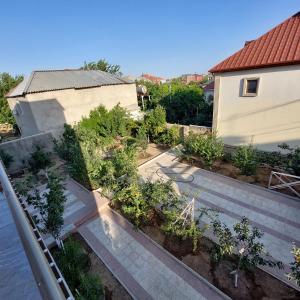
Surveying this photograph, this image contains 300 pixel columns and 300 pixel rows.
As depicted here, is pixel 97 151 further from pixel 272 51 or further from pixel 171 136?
pixel 272 51

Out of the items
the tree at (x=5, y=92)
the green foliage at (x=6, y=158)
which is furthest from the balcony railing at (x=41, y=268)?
the tree at (x=5, y=92)

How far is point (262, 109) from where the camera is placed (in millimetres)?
9516

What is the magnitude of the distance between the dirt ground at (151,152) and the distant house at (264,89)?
4.23 meters

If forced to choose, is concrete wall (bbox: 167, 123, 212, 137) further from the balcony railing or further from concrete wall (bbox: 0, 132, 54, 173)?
the balcony railing

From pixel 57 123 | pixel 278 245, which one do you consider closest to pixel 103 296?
pixel 278 245

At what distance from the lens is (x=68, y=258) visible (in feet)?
16.0

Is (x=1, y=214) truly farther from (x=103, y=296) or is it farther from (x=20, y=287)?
(x=103, y=296)

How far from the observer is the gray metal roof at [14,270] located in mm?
1336

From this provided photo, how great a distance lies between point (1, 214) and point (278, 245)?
6281 mm

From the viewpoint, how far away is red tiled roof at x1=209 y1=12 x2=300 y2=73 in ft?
27.2

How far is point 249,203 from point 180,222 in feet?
10.0

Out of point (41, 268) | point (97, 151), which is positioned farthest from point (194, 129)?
point (41, 268)

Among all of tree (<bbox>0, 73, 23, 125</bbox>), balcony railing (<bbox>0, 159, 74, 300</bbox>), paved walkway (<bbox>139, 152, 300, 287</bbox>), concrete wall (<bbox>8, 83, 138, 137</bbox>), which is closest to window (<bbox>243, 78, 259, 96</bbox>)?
paved walkway (<bbox>139, 152, 300, 287</bbox>)

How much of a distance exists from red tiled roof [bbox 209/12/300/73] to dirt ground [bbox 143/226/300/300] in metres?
8.14
